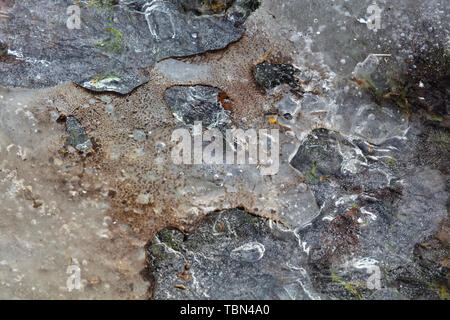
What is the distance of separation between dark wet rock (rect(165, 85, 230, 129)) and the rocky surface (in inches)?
0.4

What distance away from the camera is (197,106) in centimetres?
268

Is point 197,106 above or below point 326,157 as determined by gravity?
above

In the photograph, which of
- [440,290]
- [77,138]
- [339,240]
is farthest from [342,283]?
[77,138]

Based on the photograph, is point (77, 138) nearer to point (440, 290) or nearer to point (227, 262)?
point (227, 262)

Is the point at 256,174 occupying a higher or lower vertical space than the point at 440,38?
lower

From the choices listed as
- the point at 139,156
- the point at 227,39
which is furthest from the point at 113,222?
the point at 227,39

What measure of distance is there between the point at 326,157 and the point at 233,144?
0.68 meters

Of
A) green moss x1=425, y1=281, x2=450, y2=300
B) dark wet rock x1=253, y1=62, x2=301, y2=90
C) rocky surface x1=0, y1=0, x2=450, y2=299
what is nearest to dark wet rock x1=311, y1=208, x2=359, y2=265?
rocky surface x1=0, y1=0, x2=450, y2=299

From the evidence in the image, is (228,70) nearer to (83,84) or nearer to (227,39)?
(227,39)

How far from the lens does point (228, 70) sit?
271 centimetres

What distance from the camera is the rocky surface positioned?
8.61 ft

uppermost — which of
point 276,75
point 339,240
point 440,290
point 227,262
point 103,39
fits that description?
point 103,39

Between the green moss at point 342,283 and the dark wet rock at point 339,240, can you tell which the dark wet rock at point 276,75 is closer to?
the dark wet rock at point 339,240

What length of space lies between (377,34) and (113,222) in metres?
2.32
